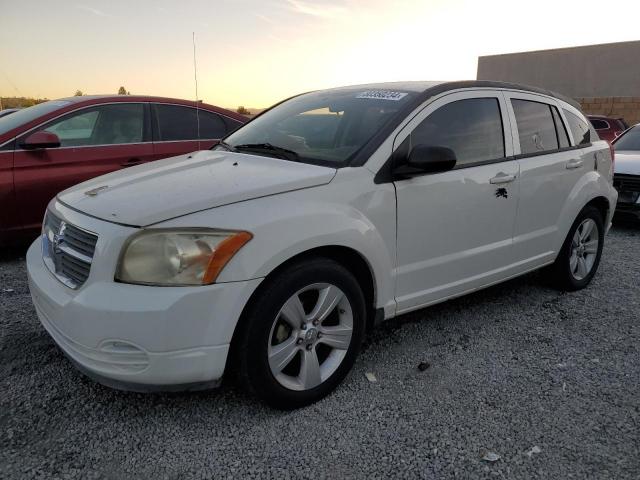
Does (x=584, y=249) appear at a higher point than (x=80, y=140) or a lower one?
lower

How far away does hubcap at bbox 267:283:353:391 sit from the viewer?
251 centimetres

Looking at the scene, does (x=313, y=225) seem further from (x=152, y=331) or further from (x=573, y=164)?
(x=573, y=164)

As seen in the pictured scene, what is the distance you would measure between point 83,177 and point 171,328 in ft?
11.2

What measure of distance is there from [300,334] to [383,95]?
1689mm

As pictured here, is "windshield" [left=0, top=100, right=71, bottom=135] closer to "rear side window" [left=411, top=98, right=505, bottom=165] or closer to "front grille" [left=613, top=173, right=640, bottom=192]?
"rear side window" [left=411, top=98, right=505, bottom=165]

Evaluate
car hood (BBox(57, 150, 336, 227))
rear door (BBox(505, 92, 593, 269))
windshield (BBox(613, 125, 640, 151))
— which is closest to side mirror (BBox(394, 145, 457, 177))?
car hood (BBox(57, 150, 336, 227))

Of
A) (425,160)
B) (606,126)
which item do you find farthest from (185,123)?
(606,126)

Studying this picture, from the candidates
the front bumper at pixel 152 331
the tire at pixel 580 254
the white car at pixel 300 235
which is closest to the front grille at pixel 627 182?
the tire at pixel 580 254

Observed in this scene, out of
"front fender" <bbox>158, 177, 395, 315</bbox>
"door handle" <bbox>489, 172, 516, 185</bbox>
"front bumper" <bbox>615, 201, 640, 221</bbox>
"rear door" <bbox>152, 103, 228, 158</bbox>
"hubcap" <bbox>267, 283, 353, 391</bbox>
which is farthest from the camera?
"front bumper" <bbox>615, 201, 640, 221</bbox>

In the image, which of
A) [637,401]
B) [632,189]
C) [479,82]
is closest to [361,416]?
[637,401]

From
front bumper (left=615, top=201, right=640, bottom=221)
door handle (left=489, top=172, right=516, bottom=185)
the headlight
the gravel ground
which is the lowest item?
the gravel ground

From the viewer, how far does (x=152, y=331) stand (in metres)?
2.18

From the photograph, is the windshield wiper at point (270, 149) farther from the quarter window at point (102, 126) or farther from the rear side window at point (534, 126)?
the quarter window at point (102, 126)

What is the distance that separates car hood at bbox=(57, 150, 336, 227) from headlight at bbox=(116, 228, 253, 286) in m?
0.09
